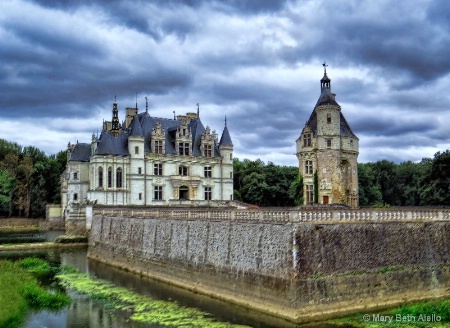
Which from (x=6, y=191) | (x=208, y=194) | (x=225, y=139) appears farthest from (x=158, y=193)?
(x=6, y=191)

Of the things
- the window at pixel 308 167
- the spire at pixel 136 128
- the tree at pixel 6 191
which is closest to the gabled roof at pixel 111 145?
the spire at pixel 136 128

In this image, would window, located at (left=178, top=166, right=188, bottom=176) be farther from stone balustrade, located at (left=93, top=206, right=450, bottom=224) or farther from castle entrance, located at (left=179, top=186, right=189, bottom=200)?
stone balustrade, located at (left=93, top=206, right=450, bottom=224)

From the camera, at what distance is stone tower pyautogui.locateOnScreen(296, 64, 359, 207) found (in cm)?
3909

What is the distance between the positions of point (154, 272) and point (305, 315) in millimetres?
11561

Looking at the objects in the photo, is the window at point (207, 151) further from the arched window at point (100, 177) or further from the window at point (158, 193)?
the arched window at point (100, 177)

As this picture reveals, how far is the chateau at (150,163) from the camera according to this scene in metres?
45.8

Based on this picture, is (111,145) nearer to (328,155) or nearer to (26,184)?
(328,155)

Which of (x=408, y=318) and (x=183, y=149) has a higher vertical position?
(x=183, y=149)

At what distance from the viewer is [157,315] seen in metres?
17.6

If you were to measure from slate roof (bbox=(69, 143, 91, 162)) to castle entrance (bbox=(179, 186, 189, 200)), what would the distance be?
10.5 m

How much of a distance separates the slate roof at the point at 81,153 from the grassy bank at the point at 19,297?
2808cm

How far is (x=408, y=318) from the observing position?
1540 cm

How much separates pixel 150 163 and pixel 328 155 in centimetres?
1778

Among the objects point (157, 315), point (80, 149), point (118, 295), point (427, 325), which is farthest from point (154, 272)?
point (80, 149)
